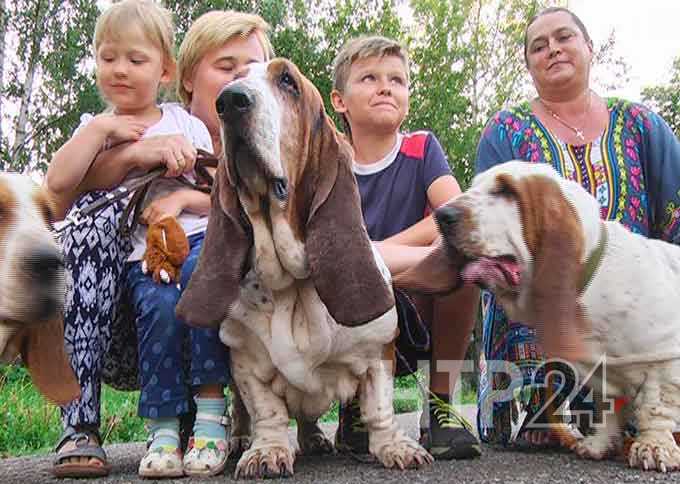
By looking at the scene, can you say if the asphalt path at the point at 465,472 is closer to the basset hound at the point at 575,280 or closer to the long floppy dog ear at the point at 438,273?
the basset hound at the point at 575,280

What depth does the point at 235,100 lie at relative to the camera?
7.46ft

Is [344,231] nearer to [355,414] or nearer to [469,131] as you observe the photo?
[355,414]

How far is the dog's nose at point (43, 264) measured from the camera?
6.16 ft

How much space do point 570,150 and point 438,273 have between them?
1260 millimetres

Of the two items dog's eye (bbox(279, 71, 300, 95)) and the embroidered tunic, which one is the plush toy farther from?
the embroidered tunic

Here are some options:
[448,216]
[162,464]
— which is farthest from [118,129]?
[448,216]

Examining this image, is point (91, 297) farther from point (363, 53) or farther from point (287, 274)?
point (363, 53)

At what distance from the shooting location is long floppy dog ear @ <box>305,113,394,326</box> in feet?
7.87

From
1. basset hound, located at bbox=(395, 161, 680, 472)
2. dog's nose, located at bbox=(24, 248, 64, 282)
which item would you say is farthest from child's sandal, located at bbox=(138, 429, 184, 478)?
basset hound, located at bbox=(395, 161, 680, 472)

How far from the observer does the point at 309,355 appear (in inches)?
100

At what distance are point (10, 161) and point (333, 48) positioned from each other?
22.5ft

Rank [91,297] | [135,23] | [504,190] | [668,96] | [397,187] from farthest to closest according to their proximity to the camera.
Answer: [668,96] → [397,187] → [135,23] → [91,297] → [504,190]

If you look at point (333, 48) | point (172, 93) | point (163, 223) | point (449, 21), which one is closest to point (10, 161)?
point (333, 48)

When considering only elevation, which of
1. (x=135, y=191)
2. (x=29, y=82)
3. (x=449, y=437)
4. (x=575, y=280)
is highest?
(x=29, y=82)
